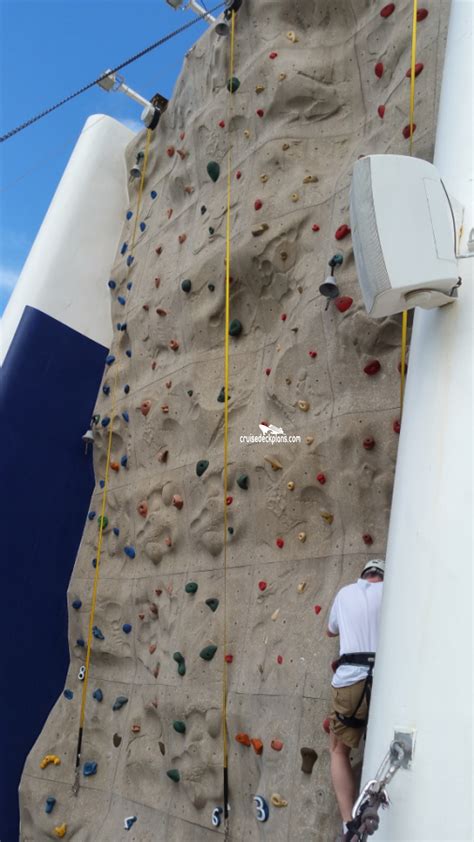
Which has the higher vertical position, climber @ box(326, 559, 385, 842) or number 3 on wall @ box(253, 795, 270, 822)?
climber @ box(326, 559, 385, 842)

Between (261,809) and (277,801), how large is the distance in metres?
0.08

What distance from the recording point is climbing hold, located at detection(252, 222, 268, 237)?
12.0 ft

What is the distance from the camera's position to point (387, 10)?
351cm

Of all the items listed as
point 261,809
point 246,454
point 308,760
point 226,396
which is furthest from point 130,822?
point 226,396

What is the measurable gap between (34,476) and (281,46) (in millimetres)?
2717

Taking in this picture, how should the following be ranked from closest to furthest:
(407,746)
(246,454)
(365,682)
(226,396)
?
(407,746) < (365,682) < (246,454) < (226,396)

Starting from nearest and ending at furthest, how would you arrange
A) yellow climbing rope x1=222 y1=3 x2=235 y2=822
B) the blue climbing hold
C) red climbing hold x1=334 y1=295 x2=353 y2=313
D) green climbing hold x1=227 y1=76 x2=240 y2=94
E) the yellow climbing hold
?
yellow climbing rope x1=222 y1=3 x2=235 y2=822, red climbing hold x1=334 y1=295 x2=353 y2=313, the blue climbing hold, the yellow climbing hold, green climbing hold x1=227 y1=76 x2=240 y2=94

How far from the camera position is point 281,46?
406 cm

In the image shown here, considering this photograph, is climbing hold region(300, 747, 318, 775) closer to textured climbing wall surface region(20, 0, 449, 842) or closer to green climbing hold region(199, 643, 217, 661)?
textured climbing wall surface region(20, 0, 449, 842)

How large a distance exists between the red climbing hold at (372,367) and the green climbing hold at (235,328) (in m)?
0.98

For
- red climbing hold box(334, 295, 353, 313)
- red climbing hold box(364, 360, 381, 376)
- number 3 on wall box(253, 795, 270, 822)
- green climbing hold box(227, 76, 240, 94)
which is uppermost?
green climbing hold box(227, 76, 240, 94)

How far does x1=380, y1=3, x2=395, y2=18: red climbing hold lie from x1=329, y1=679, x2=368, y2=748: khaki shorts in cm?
296

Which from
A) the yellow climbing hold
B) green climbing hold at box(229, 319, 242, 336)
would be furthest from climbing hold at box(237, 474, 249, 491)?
the yellow climbing hold

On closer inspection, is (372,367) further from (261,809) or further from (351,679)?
(261,809)
